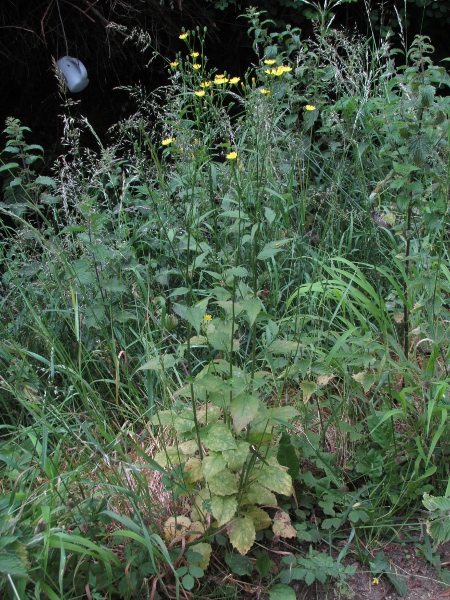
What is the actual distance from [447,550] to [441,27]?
5.26 metres

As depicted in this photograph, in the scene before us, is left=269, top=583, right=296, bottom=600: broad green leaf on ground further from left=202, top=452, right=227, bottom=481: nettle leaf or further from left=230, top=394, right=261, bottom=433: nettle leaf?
left=230, top=394, right=261, bottom=433: nettle leaf

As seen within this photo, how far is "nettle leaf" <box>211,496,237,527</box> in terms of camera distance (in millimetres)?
1727

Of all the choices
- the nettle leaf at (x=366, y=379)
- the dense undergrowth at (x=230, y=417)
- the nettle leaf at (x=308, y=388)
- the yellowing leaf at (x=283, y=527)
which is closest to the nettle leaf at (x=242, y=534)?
the dense undergrowth at (x=230, y=417)

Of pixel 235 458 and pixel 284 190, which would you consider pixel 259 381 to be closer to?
pixel 235 458

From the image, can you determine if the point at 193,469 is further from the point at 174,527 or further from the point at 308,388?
the point at 308,388

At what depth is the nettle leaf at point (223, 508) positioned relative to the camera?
5.67 feet

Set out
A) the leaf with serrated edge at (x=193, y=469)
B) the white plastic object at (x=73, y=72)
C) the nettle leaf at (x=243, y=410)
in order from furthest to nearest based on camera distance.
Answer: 1. the white plastic object at (x=73, y=72)
2. the leaf with serrated edge at (x=193, y=469)
3. the nettle leaf at (x=243, y=410)

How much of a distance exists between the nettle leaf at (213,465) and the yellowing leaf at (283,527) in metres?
0.32

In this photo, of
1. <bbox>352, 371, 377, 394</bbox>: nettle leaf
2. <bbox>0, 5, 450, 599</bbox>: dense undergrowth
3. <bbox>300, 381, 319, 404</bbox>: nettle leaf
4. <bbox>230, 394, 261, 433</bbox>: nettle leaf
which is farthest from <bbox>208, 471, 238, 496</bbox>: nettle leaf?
<bbox>352, 371, 377, 394</bbox>: nettle leaf

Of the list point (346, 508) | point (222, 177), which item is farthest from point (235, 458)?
point (222, 177)

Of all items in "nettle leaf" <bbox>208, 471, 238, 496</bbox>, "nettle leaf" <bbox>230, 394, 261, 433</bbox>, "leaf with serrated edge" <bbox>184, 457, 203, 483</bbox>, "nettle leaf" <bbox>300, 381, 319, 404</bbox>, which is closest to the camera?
"nettle leaf" <bbox>230, 394, 261, 433</bbox>

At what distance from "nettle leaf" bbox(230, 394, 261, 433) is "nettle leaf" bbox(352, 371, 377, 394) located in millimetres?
617

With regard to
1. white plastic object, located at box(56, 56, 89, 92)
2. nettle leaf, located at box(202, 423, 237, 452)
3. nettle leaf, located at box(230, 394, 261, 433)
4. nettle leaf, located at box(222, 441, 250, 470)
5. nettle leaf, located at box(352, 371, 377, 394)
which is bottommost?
nettle leaf, located at box(352, 371, 377, 394)

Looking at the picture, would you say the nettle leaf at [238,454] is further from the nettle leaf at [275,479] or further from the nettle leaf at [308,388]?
the nettle leaf at [308,388]
